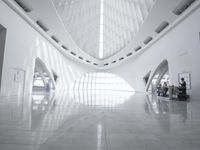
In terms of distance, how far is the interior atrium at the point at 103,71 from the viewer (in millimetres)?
2545

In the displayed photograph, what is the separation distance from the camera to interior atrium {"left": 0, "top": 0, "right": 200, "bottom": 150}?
2.54 metres

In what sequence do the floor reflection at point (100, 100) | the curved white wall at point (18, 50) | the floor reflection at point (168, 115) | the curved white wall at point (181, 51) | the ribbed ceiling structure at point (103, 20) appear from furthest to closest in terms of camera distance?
the ribbed ceiling structure at point (103, 20) → the curved white wall at point (181, 51) → the curved white wall at point (18, 50) → the floor reflection at point (100, 100) → the floor reflection at point (168, 115)

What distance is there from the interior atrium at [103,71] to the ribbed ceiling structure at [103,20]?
158mm

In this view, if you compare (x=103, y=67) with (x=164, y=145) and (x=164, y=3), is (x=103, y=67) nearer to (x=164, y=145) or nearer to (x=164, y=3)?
(x=164, y=3)

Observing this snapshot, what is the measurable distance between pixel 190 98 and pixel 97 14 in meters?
21.1

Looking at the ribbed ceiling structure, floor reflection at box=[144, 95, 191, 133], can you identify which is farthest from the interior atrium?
the ribbed ceiling structure

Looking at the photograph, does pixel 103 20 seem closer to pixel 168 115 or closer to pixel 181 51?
pixel 181 51

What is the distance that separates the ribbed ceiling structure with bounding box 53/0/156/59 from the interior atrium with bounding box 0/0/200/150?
16 cm

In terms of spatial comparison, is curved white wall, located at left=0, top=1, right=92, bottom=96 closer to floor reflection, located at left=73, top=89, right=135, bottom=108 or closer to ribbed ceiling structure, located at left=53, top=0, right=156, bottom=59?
ribbed ceiling structure, located at left=53, top=0, right=156, bottom=59

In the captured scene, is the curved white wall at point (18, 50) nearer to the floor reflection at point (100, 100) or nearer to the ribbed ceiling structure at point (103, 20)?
the ribbed ceiling structure at point (103, 20)

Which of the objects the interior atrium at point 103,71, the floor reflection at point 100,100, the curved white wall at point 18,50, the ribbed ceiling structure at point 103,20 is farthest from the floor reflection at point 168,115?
the ribbed ceiling structure at point 103,20

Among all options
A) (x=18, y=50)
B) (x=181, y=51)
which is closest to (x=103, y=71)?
(x=181, y=51)

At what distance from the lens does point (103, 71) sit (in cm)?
4044

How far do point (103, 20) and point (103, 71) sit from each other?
1535cm
